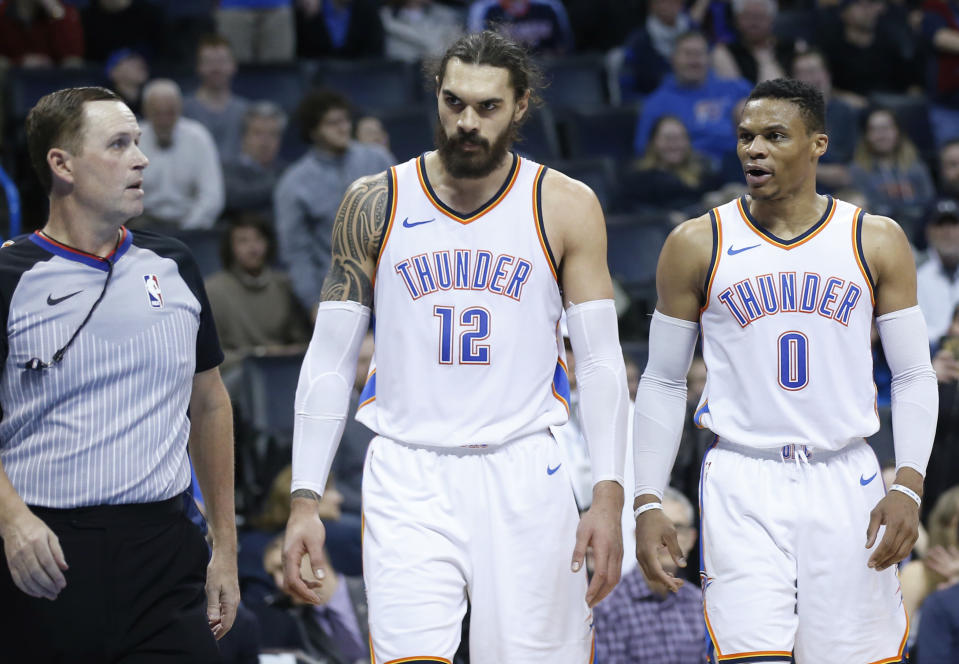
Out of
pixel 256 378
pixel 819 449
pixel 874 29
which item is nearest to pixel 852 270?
pixel 819 449

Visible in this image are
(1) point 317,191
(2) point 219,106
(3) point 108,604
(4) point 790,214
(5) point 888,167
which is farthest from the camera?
(5) point 888,167

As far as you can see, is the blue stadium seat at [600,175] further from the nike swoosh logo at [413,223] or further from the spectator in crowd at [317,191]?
the nike swoosh logo at [413,223]

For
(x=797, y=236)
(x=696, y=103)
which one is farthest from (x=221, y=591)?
(x=696, y=103)

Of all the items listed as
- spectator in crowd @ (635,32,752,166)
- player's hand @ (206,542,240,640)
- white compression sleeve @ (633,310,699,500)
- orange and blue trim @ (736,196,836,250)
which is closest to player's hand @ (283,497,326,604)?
player's hand @ (206,542,240,640)

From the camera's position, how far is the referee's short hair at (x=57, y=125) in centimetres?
401

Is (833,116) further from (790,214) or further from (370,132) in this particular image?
(790,214)

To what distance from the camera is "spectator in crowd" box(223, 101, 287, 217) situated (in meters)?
9.92

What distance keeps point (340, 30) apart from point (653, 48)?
257 centimetres

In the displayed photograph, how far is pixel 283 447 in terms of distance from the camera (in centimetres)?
753

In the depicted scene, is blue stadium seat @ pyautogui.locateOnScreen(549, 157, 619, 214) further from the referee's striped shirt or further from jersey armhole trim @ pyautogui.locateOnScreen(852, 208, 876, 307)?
the referee's striped shirt

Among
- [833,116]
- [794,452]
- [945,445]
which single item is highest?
[833,116]

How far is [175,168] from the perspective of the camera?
9461 mm

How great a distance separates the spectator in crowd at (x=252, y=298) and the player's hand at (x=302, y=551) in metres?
4.57

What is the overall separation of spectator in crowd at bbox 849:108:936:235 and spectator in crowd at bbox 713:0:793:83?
1127 mm
